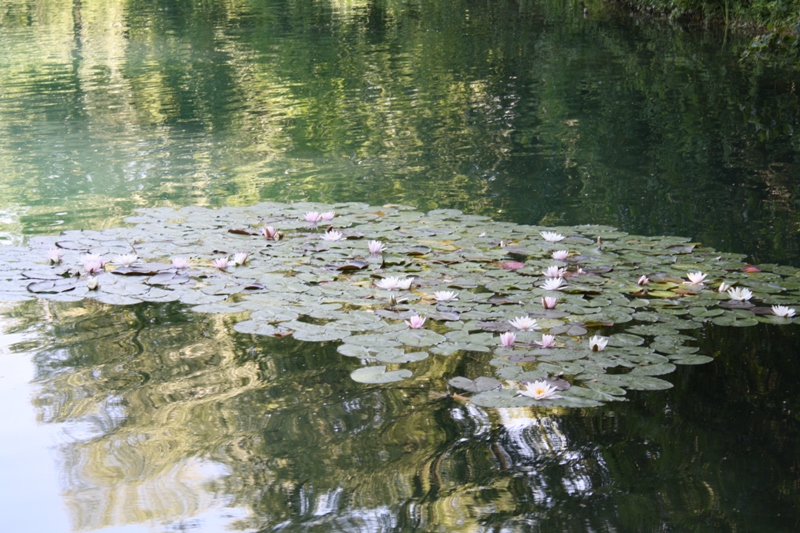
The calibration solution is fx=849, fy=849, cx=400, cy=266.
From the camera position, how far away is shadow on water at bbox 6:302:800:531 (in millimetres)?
1903

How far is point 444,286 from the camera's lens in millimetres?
3240

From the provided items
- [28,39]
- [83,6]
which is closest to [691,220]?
[28,39]

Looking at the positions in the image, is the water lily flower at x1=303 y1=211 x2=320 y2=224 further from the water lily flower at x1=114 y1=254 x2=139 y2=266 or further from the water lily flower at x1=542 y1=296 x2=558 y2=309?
the water lily flower at x1=542 y1=296 x2=558 y2=309

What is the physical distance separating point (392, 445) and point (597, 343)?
0.81 m

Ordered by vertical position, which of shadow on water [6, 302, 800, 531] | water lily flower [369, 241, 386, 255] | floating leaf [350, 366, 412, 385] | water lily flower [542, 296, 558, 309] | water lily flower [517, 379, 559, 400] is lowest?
shadow on water [6, 302, 800, 531]

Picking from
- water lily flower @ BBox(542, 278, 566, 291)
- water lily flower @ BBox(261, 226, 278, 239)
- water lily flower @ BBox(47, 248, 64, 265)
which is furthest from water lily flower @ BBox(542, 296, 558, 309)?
water lily flower @ BBox(47, 248, 64, 265)

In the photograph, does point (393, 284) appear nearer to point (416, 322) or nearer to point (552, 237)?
point (416, 322)

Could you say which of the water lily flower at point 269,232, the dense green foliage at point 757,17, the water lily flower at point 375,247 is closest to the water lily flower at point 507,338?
the water lily flower at point 375,247

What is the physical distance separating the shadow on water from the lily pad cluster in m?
0.09

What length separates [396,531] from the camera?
72.4 inches

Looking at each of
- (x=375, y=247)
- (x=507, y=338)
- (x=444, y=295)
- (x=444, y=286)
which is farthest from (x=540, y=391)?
(x=375, y=247)

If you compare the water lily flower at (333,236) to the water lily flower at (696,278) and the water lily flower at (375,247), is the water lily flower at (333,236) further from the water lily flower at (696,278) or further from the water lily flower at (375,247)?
the water lily flower at (696,278)

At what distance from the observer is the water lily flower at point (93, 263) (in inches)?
134

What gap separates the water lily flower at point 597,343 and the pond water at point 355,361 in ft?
0.79
